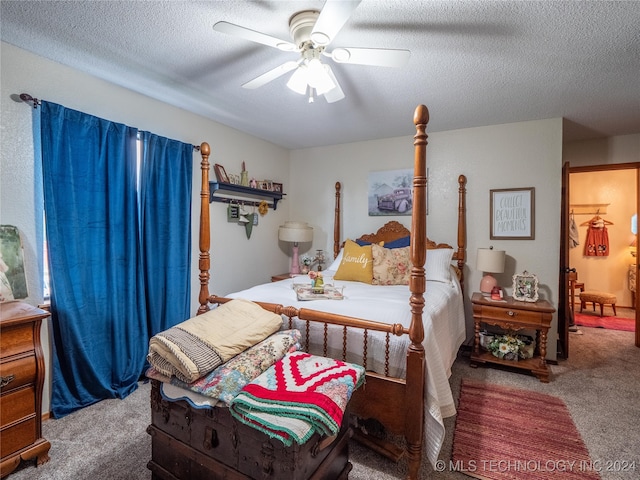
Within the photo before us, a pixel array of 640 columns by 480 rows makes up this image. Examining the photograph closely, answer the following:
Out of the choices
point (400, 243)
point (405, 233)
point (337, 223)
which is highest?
point (337, 223)

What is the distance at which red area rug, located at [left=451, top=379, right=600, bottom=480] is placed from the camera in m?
1.67

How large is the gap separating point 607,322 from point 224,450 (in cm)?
540

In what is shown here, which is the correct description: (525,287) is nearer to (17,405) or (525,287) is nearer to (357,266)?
(357,266)

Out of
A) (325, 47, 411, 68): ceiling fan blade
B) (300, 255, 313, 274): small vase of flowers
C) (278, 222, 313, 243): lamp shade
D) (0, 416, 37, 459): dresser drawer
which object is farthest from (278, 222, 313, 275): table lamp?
(0, 416, 37, 459): dresser drawer

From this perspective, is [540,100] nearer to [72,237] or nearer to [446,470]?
[446,470]

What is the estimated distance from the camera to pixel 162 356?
54.7 inches

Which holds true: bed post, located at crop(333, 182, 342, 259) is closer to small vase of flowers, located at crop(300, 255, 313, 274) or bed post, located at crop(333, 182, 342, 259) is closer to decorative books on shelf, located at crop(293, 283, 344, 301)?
small vase of flowers, located at crop(300, 255, 313, 274)

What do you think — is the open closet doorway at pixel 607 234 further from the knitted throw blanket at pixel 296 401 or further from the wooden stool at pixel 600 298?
the knitted throw blanket at pixel 296 401

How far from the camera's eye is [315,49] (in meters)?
1.63

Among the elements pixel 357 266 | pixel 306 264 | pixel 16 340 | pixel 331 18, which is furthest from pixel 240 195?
pixel 331 18

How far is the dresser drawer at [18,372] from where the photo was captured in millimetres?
1569

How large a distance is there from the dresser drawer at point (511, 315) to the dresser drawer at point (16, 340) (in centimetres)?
326

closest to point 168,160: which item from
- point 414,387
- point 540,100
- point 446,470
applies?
point 414,387

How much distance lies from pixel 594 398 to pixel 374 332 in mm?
1995
